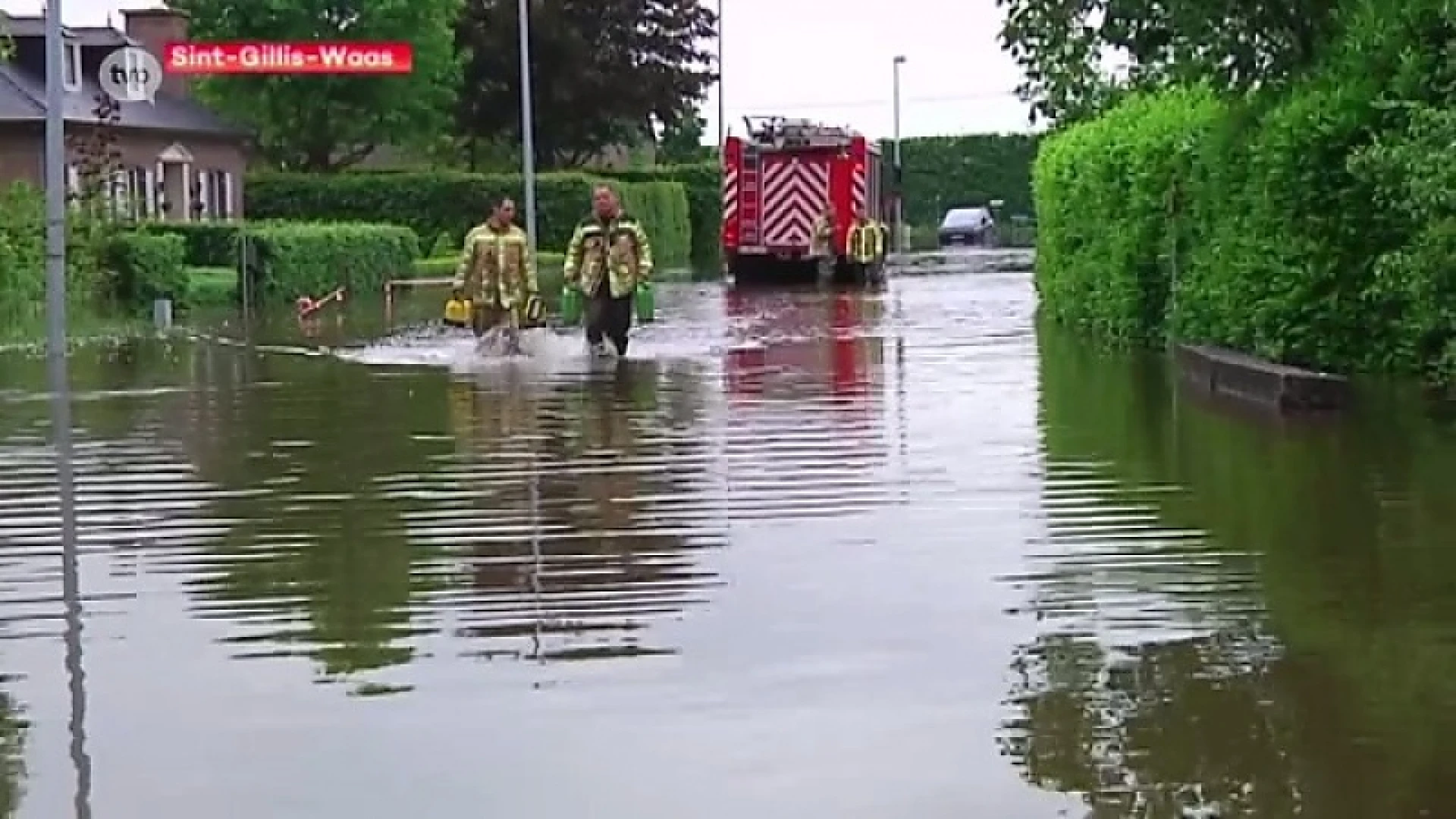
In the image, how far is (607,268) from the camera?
22984 mm

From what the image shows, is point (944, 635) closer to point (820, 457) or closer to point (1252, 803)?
point (1252, 803)

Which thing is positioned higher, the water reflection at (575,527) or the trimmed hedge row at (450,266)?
the trimmed hedge row at (450,266)

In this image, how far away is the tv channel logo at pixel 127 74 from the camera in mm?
48625

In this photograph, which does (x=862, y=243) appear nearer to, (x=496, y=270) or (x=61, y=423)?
(x=496, y=270)

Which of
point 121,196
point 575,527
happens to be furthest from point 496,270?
point 121,196

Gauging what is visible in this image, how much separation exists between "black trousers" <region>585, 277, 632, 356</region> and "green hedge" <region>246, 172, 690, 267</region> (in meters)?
37.1

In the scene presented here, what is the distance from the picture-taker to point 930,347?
24.8 meters

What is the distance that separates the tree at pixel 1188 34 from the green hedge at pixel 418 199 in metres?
39.0

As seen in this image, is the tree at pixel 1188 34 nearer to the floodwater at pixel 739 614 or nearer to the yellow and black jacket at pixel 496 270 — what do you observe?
the floodwater at pixel 739 614

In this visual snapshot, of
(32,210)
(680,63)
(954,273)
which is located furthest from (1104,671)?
(680,63)

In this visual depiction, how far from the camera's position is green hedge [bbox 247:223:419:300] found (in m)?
40.4

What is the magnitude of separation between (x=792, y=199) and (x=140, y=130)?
56.2 feet

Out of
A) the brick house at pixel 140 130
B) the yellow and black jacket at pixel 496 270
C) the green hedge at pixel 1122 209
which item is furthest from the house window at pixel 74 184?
the green hedge at pixel 1122 209

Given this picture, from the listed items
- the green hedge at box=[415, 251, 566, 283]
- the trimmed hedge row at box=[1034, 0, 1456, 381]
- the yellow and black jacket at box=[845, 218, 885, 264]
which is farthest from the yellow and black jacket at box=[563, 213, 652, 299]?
the green hedge at box=[415, 251, 566, 283]
